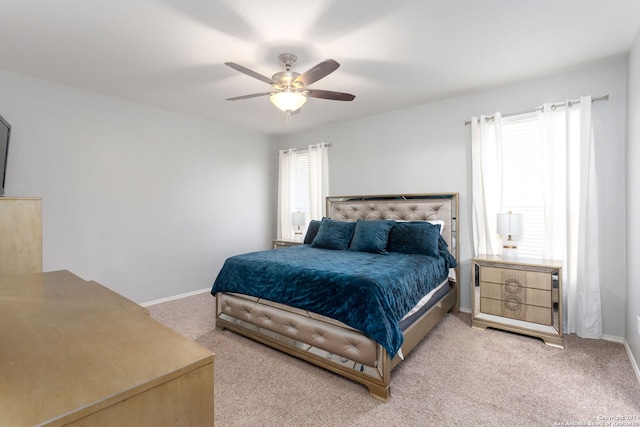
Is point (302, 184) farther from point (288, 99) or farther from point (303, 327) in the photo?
point (303, 327)

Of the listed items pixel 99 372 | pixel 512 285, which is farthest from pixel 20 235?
pixel 512 285

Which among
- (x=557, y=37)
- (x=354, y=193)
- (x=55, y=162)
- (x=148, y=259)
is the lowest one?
(x=148, y=259)

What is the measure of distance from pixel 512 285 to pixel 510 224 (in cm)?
61

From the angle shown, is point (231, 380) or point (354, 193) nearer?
point (231, 380)

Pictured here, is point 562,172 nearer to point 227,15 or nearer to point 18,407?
point 227,15

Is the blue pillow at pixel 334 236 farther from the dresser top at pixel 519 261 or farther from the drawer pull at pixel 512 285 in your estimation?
the drawer pull at pixel 512 285

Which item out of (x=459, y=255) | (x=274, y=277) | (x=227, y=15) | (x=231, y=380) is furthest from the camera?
(x=459, y=255)

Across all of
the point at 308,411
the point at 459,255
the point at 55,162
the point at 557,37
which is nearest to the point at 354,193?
the point at 459,255

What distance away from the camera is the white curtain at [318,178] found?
191 inches

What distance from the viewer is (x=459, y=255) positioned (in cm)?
359

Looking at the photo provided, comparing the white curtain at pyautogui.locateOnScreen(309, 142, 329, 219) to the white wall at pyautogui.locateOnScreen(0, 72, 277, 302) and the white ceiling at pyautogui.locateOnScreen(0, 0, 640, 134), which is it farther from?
the white ceiling at pyautogui.locateOnScreen(0, 0, 640, 134)

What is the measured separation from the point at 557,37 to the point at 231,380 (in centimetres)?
370

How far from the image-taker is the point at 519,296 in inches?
114

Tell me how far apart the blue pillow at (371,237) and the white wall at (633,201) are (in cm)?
201
